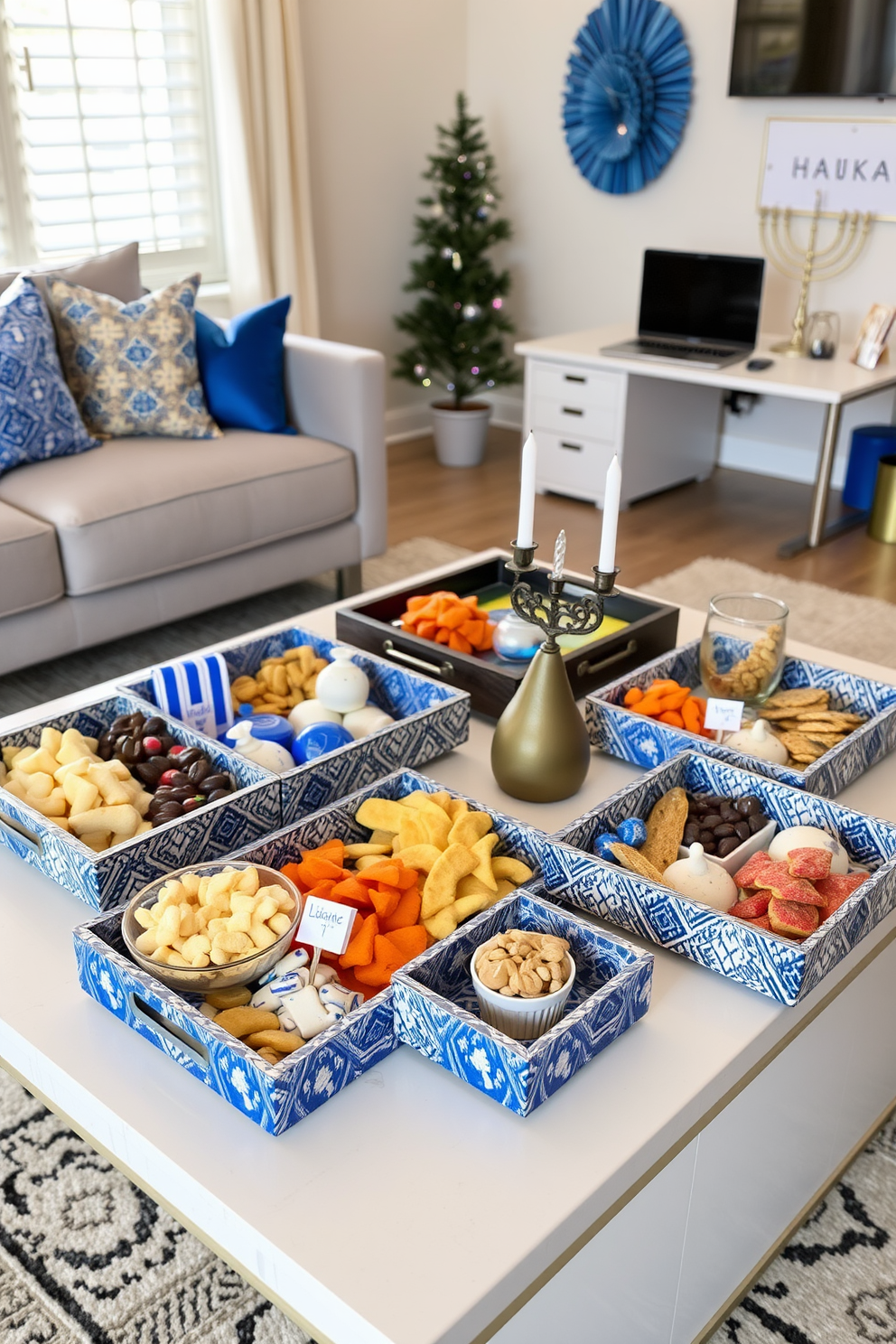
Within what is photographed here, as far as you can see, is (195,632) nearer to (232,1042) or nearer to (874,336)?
(232,1042)

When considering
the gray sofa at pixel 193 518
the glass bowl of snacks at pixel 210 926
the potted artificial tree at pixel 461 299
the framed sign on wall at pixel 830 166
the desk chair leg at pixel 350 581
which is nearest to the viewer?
the glass bowl of snacks at pixel 210 926

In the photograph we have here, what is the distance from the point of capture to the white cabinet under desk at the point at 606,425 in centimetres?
375

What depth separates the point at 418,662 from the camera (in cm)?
172

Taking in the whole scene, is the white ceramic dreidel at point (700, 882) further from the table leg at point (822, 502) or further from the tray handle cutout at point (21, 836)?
the table leg at point (822, 502)

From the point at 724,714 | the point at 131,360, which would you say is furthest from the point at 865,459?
the point at 724,714

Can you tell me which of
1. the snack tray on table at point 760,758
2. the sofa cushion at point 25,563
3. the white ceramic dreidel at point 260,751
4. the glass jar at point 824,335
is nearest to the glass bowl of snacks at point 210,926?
the white ceramic dreidel at point 260,751

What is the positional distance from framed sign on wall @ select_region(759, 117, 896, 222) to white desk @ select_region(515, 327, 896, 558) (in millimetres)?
466

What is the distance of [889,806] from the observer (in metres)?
1.45

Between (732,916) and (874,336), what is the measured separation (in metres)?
2.85

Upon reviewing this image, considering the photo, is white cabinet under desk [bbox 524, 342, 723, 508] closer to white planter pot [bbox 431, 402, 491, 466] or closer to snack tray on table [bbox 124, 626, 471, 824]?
white planter pot [bbox 431, 402, 491, 466]

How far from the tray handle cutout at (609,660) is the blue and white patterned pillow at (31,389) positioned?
157 centimetres

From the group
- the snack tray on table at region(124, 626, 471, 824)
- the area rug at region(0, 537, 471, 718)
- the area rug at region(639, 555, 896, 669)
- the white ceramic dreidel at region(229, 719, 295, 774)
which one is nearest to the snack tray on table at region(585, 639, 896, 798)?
the snack tray on table at region(124, 626, 471, 824)

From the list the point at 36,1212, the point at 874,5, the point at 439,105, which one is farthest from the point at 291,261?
the point at 36,1212

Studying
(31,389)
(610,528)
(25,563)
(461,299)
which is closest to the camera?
(610,528)
